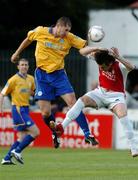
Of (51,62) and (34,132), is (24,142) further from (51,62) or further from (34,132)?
(51,62)

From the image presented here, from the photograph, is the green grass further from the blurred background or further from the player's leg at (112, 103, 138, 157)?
the blurred background

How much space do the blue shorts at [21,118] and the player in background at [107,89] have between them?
14.3 feet

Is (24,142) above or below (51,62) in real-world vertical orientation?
below

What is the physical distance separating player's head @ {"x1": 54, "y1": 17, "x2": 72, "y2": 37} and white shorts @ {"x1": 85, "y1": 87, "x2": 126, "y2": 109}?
146 cm

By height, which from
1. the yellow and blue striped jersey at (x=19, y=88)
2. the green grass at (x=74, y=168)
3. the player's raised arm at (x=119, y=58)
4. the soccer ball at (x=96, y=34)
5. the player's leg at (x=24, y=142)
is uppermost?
the soccer ball at (x=96, y=34)

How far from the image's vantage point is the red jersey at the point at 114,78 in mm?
18281

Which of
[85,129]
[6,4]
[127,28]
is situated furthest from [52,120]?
[6,4]

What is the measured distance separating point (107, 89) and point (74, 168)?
1.63 metres

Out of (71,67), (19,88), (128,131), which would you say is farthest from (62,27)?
(71,67)

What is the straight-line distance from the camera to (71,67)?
Result: 112ft

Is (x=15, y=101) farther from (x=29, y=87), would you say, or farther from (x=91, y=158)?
(x=91, y=158)

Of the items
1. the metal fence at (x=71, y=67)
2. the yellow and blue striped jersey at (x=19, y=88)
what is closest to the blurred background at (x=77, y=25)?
the metal fence at (x=71, y=67)

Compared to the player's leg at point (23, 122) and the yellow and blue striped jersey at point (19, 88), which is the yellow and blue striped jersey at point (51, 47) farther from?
the yellow and blue striped jersey at point (19, 88)

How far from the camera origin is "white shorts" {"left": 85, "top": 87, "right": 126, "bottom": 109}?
18.2 meters
